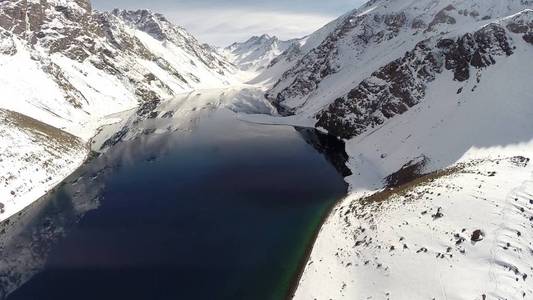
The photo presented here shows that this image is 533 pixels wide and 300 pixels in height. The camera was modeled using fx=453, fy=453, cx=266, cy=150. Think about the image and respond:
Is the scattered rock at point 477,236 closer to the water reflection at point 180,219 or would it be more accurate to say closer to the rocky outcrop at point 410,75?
the water reflection at point 180,219

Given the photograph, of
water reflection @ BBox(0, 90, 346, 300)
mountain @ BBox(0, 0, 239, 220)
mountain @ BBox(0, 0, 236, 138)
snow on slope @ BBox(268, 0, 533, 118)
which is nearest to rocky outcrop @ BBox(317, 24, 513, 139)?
water reflection @ BBox(0, 90, 346, 300)

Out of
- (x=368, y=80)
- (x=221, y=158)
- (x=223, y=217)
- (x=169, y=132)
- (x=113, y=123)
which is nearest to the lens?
(x=223, y=217)

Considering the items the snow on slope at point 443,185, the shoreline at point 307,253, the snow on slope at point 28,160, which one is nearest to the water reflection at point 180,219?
the shoreline at point 307,253

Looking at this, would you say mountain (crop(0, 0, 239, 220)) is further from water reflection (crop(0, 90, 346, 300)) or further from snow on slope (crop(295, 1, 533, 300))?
snow on slope (crop(295, 1, 533, 300))

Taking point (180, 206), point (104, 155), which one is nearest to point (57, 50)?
point (104, 155)

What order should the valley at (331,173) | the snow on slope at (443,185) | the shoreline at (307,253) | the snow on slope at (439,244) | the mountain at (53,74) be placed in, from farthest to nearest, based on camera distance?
the mountain at (53,74) < the shoreline at (307,253) < the valley at (331,173) < the snow on slope at (443,185) < the snow on slope at (439,244)

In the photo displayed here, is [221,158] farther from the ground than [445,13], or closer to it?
closer to it

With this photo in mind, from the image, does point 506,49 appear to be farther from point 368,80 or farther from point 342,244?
point 342,244
